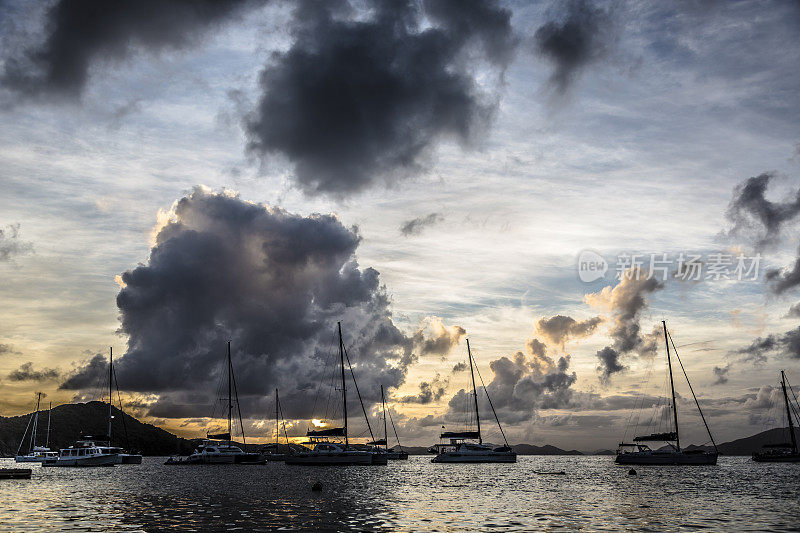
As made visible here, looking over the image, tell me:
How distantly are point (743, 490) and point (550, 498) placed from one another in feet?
94.4

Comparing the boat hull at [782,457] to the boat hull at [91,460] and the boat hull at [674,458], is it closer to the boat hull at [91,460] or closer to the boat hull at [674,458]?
the boat hull at [674,458]

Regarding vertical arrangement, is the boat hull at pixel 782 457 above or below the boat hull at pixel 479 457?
below

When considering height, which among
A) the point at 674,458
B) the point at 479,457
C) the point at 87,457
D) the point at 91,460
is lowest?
the point at 674,458

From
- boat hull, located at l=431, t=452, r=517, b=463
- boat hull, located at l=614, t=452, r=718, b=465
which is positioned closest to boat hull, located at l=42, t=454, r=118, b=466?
boat hull, located at l=431, t=452, r=517, b=463

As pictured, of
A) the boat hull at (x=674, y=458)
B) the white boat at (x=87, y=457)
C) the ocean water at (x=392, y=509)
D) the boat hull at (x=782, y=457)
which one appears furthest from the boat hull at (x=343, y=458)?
the boat hull at (x=782, y=457)

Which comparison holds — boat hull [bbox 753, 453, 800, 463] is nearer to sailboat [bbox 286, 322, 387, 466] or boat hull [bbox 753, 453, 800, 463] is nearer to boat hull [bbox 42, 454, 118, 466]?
sailboat [bbox 286, 322, 387, 466]

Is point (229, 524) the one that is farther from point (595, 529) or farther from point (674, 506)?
point (674, 506)

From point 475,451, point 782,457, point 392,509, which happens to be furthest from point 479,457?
point 392,509

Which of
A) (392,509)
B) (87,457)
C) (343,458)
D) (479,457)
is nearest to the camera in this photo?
(392,509)

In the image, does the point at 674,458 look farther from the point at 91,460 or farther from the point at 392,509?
the point at 91,460

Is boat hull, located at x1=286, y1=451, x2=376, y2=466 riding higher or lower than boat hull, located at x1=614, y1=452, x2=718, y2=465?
higher

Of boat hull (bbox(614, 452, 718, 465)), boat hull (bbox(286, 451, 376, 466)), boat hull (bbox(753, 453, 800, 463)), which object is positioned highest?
boat hull (bbox(286, 451, 376, 466))

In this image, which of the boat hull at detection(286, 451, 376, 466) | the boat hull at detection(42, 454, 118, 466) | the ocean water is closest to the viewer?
the ocean water

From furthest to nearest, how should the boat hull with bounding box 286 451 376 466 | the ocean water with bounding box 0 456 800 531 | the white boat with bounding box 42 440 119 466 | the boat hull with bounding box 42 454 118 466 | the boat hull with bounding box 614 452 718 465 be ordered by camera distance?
the white boat with bounding box 42 440 119 466
the boat hull with bounding box 42 454 118 466
the boat hull with bounding box 614 452 718 465
the boat hull with bounding box 286 451 376 466
the ocean water with bounding box 0 456 800 531
